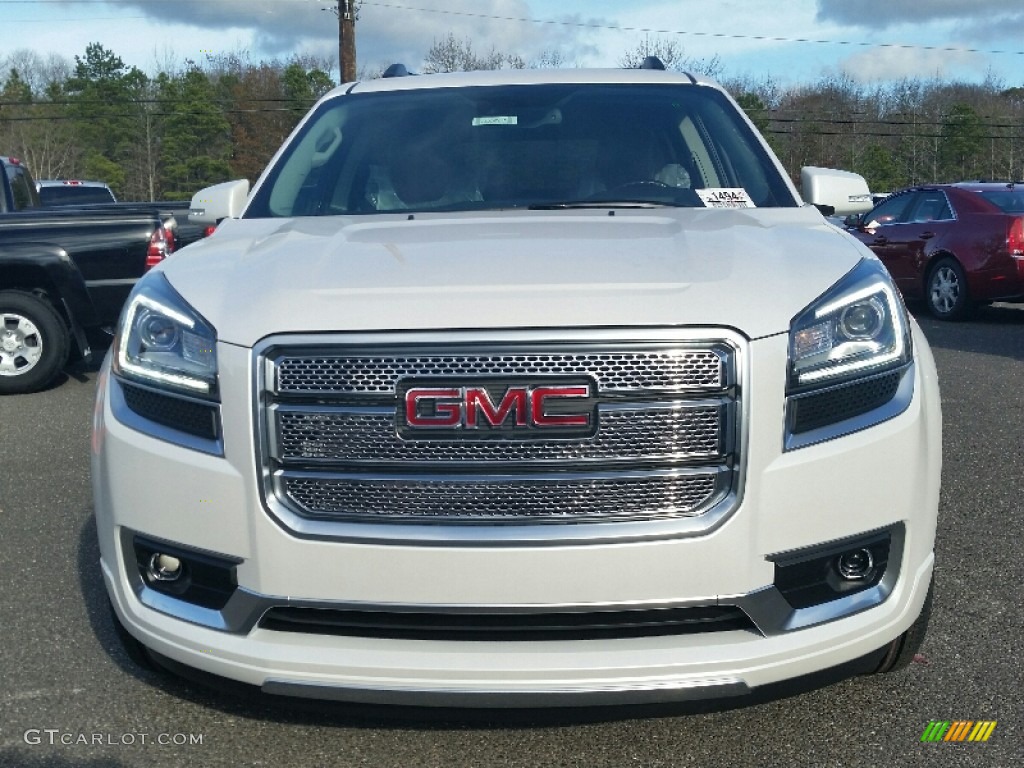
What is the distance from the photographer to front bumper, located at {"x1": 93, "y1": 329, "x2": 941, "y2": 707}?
246 cm

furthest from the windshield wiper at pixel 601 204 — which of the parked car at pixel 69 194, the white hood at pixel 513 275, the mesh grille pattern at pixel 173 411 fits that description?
the parked car at pixel 69 194

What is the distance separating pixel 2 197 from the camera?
10.3 meters

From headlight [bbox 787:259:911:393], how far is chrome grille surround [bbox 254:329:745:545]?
7.4 inches

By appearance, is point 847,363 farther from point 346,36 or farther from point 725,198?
point 346,36

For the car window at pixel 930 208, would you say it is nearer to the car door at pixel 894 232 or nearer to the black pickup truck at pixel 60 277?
the car door at pixel 894 232

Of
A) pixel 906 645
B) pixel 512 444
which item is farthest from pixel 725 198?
pixel 512 444

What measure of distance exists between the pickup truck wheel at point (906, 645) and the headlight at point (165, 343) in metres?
1.83

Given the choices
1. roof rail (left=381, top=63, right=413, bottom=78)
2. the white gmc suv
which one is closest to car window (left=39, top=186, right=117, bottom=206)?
roof rail (left=381, top=63, right=413, bottom=78)

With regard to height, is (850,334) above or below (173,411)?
above

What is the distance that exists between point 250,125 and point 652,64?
71.5 metres

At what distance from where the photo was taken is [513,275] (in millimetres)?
2695

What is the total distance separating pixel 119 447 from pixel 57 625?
138 centimetres

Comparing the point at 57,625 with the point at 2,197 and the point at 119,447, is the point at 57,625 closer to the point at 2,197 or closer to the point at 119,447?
the point at 119,447

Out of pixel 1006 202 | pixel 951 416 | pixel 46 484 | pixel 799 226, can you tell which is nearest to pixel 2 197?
pixel 46 484
